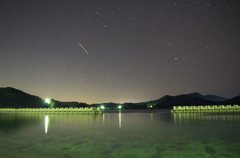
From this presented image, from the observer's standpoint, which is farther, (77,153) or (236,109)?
(236,109)

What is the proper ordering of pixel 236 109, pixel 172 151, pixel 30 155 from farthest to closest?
1. pixel 236 109
2. pixel 172 151
3. pixel 30 155

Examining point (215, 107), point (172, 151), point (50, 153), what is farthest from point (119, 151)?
Answer: point (215, 107)

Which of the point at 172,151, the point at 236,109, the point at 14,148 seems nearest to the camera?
the point at 172,151

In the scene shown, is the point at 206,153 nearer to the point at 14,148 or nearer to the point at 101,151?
the point at 101,151

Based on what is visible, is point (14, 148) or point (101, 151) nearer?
point (101, 151)

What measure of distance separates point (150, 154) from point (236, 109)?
Result: 7360cm

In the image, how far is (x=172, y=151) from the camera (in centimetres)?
1063

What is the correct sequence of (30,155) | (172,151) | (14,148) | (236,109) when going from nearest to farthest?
1. (30,155)
2. (172,151)
3. (14,148)
4. (236,109)

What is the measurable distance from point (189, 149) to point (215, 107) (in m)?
67.6

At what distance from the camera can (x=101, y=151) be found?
10.7 m

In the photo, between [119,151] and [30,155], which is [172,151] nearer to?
[119,151]

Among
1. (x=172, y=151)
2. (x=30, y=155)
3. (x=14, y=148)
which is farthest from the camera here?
(x=14, y=148)

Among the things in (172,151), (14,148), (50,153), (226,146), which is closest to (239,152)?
(226,146)

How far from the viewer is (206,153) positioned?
10.1 metres
